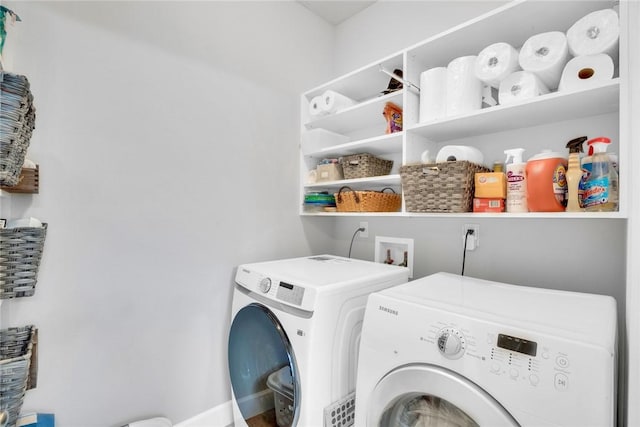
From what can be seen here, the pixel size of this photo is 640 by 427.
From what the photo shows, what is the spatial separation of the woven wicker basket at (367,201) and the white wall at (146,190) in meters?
0.44

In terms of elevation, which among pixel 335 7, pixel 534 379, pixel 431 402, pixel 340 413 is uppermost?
pixel 335 7

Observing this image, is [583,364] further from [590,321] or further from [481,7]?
[481,7]

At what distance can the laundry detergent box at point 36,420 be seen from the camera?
1.17m

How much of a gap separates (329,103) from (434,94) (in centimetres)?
69

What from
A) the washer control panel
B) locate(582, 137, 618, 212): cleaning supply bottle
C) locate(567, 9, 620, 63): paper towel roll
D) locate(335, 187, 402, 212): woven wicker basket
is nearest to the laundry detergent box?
the washer control panel

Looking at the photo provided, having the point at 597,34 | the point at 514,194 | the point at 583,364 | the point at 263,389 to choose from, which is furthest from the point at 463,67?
the point at 263,389

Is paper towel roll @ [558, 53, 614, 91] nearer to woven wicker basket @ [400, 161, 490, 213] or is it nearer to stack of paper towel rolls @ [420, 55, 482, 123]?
stack of paper towel rolls @ [420, 55, 482, 123]

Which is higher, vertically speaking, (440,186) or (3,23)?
(3,23)

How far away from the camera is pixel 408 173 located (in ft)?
4.83

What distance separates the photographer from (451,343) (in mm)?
872

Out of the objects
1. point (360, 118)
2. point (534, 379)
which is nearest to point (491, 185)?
point (534, 379)

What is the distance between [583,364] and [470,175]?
2.65ft

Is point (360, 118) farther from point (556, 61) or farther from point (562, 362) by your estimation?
point (562, 362)

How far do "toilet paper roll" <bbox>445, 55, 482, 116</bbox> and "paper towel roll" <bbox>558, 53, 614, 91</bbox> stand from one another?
32cm
